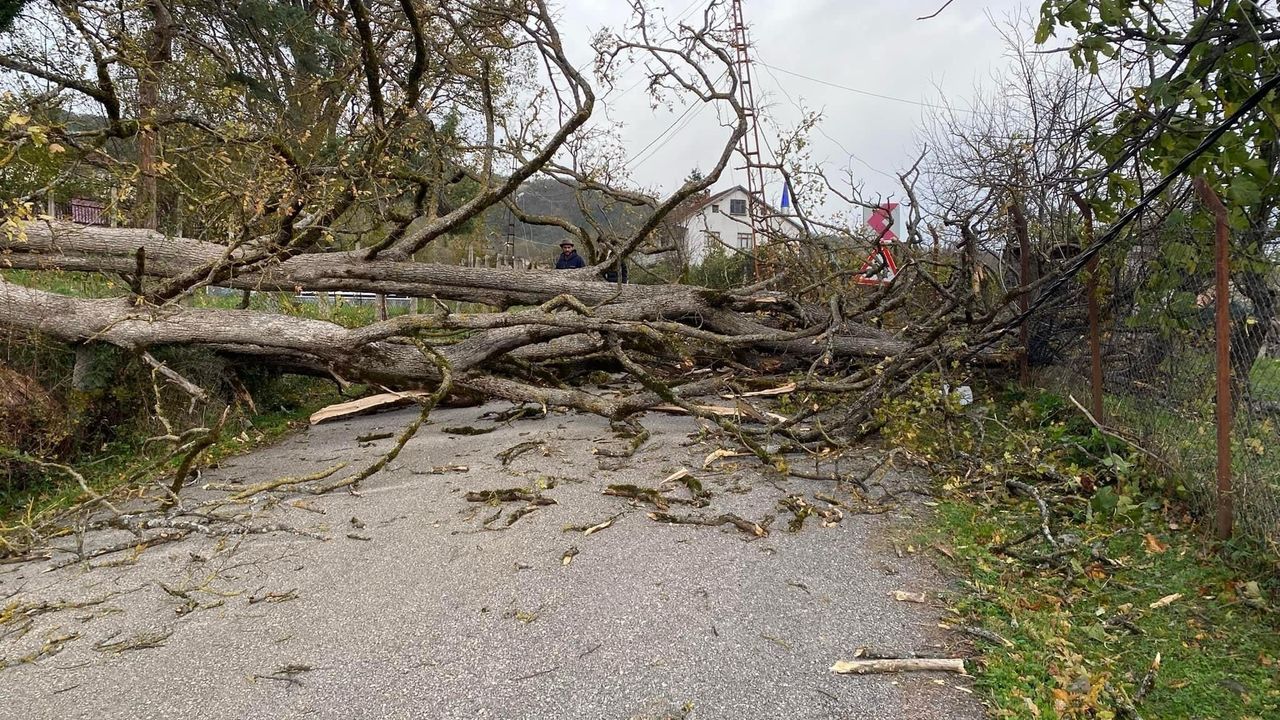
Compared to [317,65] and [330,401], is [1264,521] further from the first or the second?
[317,65]

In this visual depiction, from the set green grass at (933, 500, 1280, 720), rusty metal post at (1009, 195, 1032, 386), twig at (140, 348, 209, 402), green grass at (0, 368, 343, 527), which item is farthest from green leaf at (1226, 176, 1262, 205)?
twig at (140, 348, 209, 402)

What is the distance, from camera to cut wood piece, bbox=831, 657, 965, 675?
2.36m

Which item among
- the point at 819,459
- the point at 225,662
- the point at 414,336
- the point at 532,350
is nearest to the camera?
the point at 225,662

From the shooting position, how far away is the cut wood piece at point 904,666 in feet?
7.74

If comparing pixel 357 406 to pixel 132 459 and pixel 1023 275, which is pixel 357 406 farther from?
pixel 1023 275

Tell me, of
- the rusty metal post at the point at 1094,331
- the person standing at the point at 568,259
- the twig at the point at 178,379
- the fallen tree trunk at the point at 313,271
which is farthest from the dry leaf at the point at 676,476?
the person standing at the point at 568,259

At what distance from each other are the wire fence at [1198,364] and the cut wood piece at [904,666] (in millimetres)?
1575

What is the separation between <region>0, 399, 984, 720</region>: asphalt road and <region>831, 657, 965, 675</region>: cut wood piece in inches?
1.2

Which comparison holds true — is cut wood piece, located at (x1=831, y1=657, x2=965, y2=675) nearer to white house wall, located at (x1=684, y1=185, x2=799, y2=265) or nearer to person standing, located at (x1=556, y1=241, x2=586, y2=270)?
white house wall, located at (x1=684, y1=185, x2=799, y2=265)

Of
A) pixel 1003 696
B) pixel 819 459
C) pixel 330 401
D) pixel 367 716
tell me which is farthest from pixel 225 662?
pixel 330 401

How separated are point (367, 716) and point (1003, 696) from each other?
6.57 ft

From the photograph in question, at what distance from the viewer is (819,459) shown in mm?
4781

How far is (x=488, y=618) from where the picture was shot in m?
2.83

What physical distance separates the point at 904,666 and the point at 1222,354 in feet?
6.99
